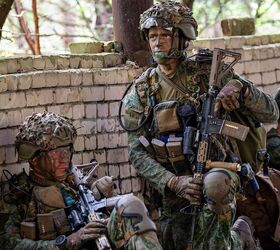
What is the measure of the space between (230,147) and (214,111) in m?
0.36

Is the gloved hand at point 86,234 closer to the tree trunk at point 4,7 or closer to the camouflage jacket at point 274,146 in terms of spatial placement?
the camouflage jacket at point 274,146

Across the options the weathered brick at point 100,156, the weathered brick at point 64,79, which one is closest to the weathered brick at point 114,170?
the weathered brick at point 100,156

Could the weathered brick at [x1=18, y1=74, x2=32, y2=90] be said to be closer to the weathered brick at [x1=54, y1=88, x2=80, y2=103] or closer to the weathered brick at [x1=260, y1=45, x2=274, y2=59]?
the weathered brick at [x1=54, y1=88, x2=80, y2=103]

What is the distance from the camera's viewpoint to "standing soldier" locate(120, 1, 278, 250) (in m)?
5.46

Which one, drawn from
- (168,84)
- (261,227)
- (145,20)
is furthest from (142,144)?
(261,227)

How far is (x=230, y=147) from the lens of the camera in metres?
5.65

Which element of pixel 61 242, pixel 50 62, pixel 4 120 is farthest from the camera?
pixel 50 62

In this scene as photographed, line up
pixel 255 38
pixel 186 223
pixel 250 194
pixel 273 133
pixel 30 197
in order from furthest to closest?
pixel 255 38 → pixel 273 133 → pixel 250 194 → pixel 186 223 → pixel 30 197

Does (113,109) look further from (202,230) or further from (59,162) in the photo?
(202,230)

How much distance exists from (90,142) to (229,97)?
5.45 feet

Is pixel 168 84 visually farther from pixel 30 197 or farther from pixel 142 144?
pixel 30 197

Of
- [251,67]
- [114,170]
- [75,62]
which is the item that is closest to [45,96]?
[75,62]

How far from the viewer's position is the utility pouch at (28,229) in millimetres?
5148

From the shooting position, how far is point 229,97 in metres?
5.36
